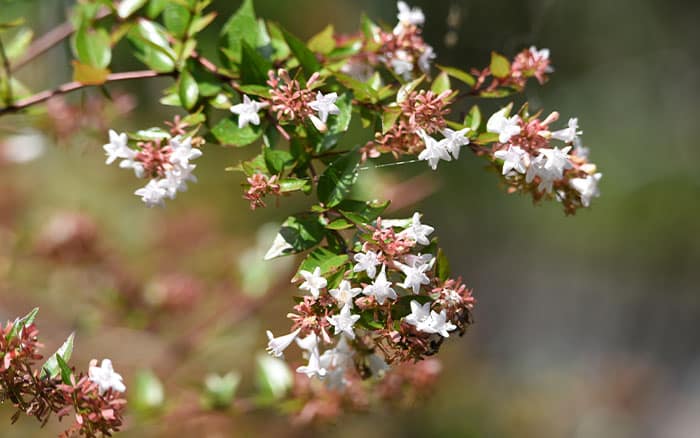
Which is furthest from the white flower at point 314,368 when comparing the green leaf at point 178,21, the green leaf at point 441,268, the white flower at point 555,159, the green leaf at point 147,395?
the green leaf at point 147,395

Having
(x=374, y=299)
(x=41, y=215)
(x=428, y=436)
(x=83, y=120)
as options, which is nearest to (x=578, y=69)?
(x=428, y=436)

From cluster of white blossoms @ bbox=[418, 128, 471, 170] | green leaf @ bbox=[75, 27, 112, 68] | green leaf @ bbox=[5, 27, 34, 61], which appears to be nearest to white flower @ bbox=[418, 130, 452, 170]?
cluster of white blossoms @ bbox=[418, 128, 471, 170]

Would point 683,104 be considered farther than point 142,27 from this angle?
Yes

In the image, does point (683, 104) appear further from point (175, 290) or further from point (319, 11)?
point (175, 290)

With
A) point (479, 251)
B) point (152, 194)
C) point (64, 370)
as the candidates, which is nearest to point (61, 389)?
point (64, 370)

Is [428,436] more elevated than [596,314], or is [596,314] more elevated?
[596,314]
